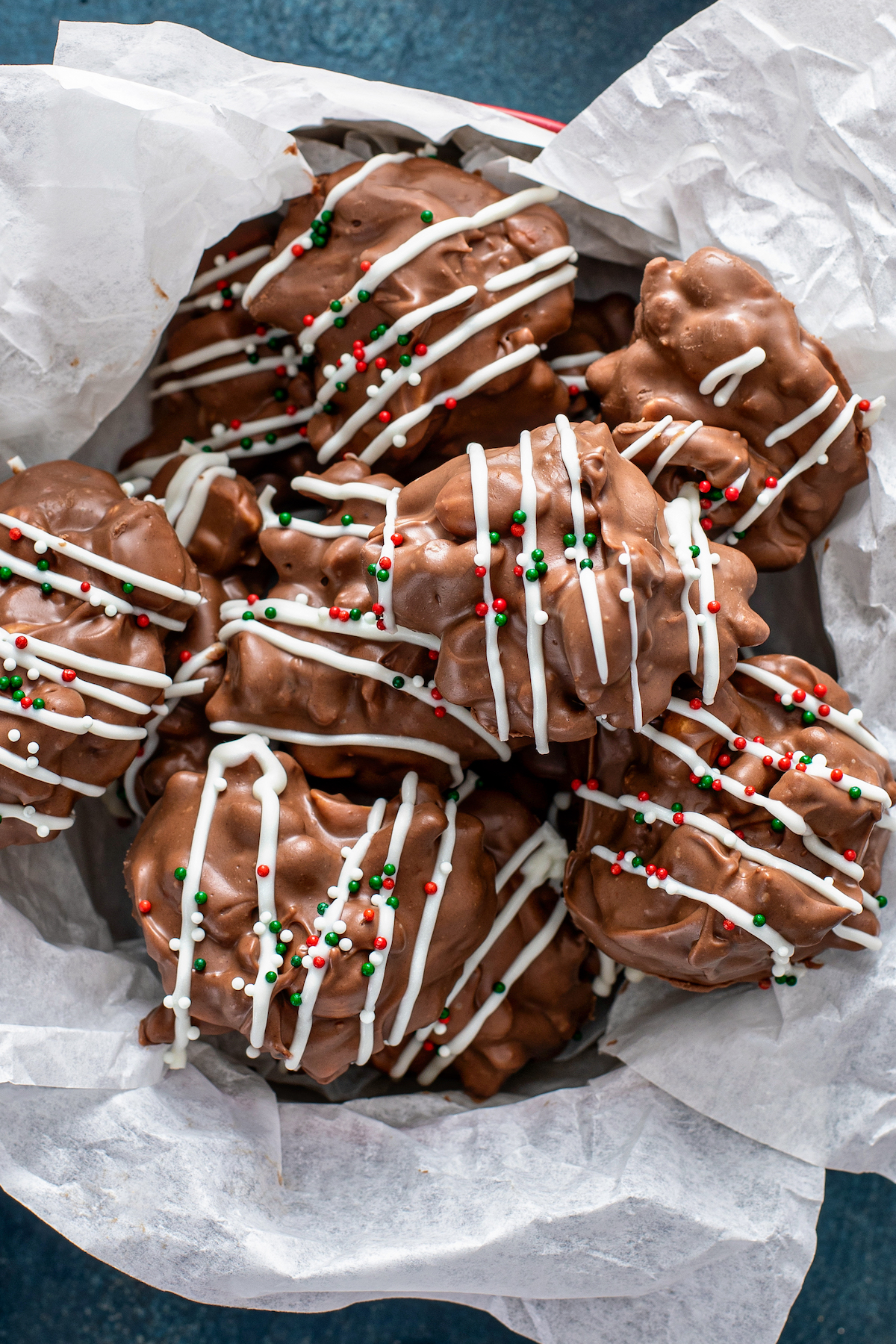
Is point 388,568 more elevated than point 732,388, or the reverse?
point 732,388

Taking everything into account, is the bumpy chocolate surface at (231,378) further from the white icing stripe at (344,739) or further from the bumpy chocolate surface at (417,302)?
the white icing stripe at (344,739)

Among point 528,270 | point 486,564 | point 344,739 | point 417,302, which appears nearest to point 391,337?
point 417,302

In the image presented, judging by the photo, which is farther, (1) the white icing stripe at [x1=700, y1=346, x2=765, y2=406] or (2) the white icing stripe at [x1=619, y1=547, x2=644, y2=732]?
(1) the white icing stripe at [x1=700, y1=346, x2=765, y2=406]

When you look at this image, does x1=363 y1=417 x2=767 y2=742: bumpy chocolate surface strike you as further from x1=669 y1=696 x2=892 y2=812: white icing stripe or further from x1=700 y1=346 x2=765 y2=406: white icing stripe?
x1=700 y1=346 x2=765 y2=406: white icing stripe

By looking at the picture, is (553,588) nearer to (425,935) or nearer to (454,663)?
(454,663)

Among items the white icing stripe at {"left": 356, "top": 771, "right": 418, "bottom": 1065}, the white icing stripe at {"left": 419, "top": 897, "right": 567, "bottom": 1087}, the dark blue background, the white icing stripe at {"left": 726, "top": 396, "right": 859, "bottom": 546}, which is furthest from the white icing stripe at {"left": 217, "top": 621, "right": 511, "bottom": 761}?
the dark blue background

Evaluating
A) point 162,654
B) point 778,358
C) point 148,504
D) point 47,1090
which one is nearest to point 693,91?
point 778,358

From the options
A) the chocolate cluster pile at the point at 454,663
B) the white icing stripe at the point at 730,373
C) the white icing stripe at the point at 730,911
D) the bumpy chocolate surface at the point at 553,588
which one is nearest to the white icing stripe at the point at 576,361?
the chocolate cluster pile at the point at 454,663
